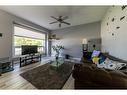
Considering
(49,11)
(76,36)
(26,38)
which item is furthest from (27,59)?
(76,36)

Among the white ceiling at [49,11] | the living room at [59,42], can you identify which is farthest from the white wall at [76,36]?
the white ceiling at [49,11]

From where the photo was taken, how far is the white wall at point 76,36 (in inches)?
315

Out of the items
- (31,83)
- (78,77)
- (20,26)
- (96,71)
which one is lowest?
(31,83)

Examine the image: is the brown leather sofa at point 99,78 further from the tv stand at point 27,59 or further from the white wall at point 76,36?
the white wall at point 76,36

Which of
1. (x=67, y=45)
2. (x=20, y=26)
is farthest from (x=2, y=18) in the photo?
(x=67, y=45)

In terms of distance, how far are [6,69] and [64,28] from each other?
5.70m

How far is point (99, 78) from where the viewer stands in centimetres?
143

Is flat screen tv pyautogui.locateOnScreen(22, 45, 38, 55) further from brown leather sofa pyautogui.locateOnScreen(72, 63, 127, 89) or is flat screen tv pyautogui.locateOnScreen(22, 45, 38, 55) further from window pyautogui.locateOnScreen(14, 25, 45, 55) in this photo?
brown leather sofa pyautogui.locateOnScreen(72, 63, 127, 89)

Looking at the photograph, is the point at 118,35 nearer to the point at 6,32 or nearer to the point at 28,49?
the point at 28,49

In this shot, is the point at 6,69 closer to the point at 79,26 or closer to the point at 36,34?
the point at 36,34

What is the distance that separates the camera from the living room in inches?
117

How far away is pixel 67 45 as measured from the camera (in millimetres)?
8859

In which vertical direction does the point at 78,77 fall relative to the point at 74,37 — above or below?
below
